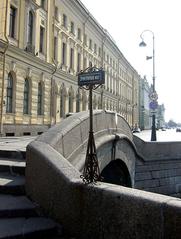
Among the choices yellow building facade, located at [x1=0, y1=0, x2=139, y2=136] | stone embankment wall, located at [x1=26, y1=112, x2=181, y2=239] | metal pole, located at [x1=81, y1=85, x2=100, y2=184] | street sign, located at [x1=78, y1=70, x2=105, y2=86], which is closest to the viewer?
stone embankment wall, located at [x1=26, y1=112, x2=181, y2=239]

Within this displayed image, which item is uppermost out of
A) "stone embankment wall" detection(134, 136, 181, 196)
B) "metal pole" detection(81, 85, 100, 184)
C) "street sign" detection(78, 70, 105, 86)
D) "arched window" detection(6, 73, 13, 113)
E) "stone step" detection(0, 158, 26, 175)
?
"arched window" detection(6, 73, 13, 113)

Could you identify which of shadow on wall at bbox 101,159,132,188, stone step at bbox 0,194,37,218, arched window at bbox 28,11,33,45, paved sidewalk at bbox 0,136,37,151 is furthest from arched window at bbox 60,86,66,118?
stone step at bbox 0,194,37,218

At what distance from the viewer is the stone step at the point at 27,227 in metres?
3.99

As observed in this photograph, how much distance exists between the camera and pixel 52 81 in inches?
1154

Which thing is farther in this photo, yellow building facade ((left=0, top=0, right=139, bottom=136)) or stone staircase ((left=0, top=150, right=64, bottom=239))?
yellow building facade ((left=0, top=0, right=139, bottom=136))

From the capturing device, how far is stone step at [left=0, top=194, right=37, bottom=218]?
447 cm

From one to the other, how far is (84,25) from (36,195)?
3600 cm

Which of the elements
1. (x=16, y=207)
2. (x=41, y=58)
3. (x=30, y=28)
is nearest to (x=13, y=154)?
(x=16, y=207)

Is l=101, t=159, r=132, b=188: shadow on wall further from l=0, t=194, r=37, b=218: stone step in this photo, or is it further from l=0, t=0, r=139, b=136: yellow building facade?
l=0, t=0, r=139, b=136: yellow building facade

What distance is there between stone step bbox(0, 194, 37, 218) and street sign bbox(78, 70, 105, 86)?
1893 millimetres

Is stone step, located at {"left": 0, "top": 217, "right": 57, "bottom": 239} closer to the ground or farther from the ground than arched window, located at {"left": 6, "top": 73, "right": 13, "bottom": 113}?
closer to the ground

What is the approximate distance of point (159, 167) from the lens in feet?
49.5

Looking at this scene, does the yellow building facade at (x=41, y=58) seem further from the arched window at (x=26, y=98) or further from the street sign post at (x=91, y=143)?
the street sign post at (x=91, y=143)

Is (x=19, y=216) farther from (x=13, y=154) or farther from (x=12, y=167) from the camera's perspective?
(x=13, y=154)
